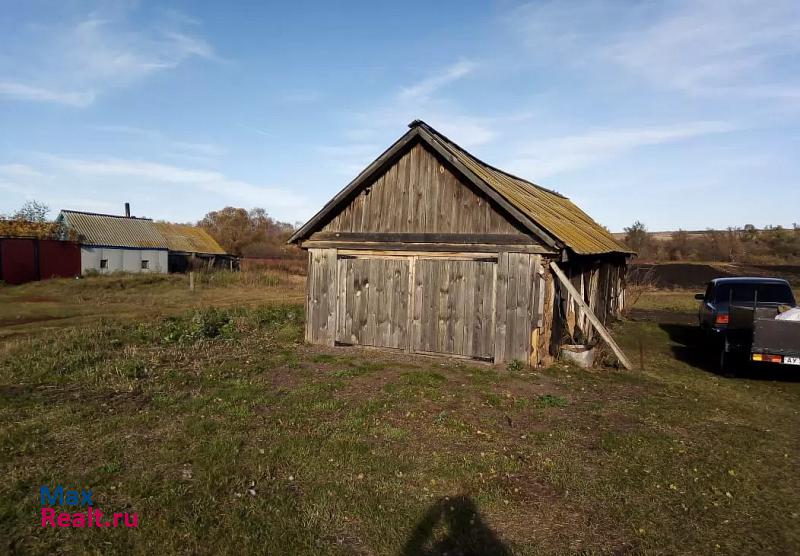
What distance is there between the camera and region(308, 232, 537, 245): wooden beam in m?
11.1

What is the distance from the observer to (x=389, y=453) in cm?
633

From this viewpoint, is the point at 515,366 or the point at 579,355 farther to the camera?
the point at 579,355

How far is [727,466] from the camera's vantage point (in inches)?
241

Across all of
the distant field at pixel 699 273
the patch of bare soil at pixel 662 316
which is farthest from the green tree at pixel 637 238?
the patch of bare soil at pixel 662 316

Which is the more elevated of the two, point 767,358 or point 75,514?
point 767,358

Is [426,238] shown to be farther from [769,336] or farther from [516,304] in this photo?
[769,336]

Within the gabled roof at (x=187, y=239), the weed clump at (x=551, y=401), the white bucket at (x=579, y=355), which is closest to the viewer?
the weed clump at (x=551, y=401)

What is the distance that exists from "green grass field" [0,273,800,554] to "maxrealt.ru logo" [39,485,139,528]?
9 cm

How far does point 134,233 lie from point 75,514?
144ft

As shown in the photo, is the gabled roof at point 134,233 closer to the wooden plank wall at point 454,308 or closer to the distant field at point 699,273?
the wooden plank wall at point 454,308

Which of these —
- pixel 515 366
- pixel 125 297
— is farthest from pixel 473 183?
pixel 125 297

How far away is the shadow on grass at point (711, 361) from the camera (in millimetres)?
11195

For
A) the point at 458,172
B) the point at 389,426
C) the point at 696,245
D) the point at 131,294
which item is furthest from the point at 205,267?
the point at 696,245

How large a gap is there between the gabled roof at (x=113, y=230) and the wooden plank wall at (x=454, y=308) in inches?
1425
